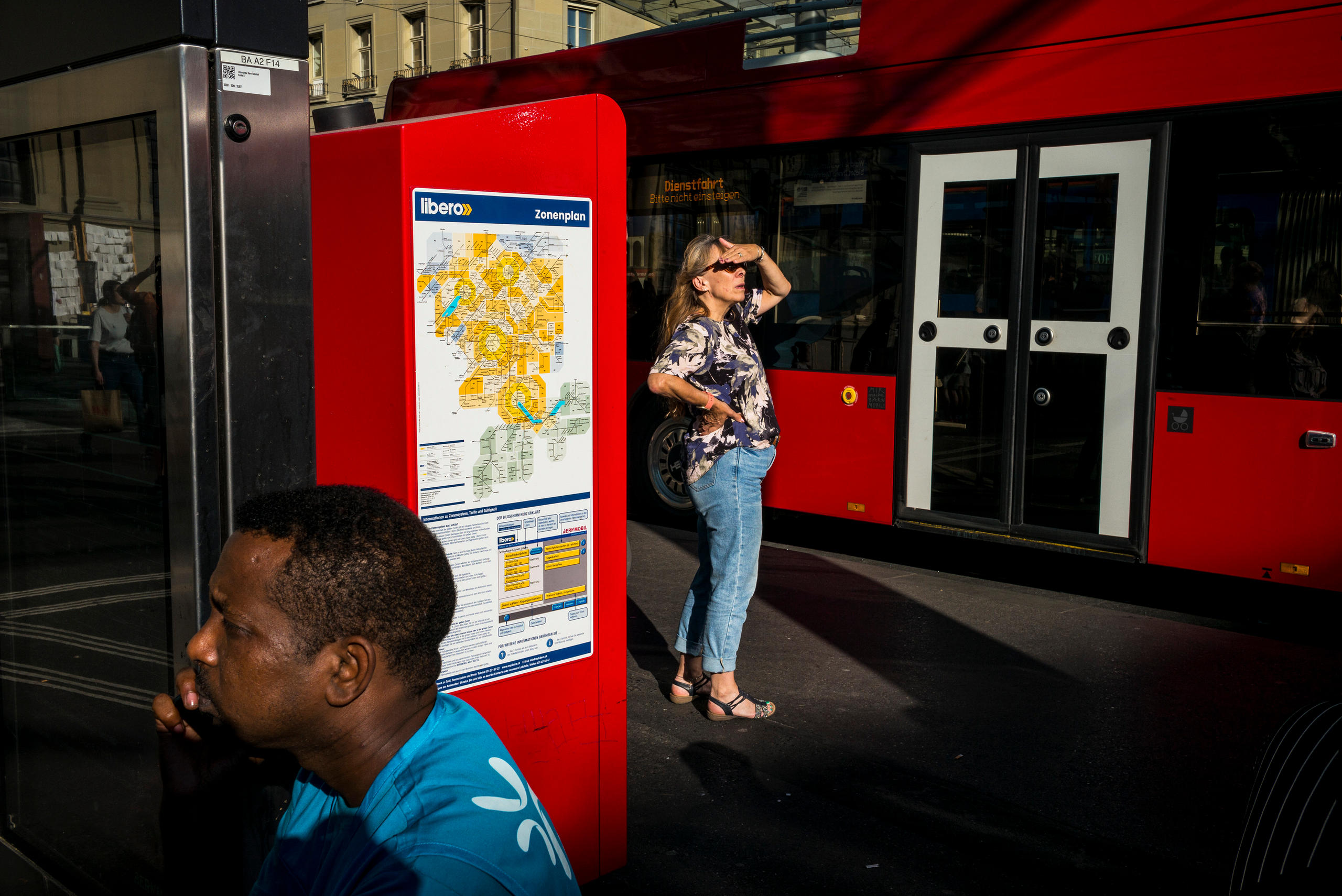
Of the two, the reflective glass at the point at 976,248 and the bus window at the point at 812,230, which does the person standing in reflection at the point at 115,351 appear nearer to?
the reflective glass at the point at 976,248

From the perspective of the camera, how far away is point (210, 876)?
2.11m

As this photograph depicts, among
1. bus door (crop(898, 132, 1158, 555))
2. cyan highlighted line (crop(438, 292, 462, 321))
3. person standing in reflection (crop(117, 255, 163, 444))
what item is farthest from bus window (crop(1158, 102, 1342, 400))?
person standing in reflection (crop(117, 255, 163, 444))

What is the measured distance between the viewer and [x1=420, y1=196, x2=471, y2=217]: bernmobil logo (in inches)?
107

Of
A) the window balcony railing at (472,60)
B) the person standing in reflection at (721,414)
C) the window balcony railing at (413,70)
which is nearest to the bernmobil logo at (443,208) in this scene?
the person standing in reflection at (721,414)

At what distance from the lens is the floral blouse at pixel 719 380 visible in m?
4.45

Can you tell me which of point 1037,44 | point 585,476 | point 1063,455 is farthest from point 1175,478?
point 585,476

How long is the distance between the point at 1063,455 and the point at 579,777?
4.43 meters

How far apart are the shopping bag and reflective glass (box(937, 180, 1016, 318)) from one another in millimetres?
5529

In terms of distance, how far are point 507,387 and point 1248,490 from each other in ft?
15.3

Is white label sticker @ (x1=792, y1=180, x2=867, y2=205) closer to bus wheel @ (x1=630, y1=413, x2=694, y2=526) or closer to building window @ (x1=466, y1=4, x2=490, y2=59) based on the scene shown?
bus wheel @ (x1=630, y1=413, x2=694, y2=526)

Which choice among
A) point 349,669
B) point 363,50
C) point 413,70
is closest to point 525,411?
point 349,669

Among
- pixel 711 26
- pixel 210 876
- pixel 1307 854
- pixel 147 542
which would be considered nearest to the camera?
pixel 1307 854

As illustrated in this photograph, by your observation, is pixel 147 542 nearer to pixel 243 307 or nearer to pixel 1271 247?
pixel 243 307

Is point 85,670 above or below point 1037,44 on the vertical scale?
below
